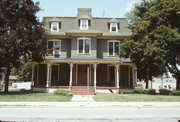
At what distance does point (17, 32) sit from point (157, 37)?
595 inches

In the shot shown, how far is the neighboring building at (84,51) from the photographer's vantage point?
28594 millimetres

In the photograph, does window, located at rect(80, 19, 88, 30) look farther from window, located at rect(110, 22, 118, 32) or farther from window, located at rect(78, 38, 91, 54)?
window, located at rect(110, 22, 118, 32)

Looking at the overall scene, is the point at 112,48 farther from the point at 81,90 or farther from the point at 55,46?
the point at 81,90

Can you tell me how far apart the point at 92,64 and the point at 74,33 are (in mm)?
4611

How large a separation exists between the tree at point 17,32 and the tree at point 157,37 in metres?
10.7

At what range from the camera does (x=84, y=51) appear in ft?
94.5

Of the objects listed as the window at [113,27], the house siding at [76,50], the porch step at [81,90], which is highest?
the window at [113,27]

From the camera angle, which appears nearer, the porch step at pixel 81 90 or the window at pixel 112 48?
the porch step at pixel 81 90

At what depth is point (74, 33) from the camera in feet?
93.0

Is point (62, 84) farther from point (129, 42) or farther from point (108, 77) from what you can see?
point (129, 42)

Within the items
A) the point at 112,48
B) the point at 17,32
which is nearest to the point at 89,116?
the point at 17,32

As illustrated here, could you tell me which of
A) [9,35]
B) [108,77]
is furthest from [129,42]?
[9,35]

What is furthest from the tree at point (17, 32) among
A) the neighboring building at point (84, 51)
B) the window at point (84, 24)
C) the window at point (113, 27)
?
the window at point (113, 27)

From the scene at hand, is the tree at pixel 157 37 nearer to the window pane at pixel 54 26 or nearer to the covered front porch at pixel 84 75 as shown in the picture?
the covered front porch at pixel 84 75
